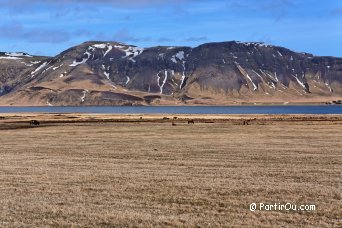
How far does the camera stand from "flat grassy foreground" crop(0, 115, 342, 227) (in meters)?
16.3

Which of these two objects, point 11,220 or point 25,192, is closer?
point 11,220

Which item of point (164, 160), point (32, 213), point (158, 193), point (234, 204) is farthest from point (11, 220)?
point (164, 160)

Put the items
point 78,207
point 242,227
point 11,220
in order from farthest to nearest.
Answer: point 78,207, point 11,220, point 242,227

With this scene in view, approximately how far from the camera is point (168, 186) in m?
21.8

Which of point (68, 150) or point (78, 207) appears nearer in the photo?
point (78, 207)

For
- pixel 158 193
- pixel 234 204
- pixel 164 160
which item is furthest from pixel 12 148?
pixel 234 204

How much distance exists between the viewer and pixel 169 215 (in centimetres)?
1664

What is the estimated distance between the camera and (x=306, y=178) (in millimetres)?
23422

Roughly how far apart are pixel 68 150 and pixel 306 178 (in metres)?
20.2

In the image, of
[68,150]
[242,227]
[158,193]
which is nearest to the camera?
[242,227]

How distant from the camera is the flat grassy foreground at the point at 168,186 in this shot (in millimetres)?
16281

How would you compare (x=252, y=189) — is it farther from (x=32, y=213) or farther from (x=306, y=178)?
(x=32, y=213)

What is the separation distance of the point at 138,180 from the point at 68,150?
53.0 feet

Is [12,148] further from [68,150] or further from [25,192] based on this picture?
[25,192]
